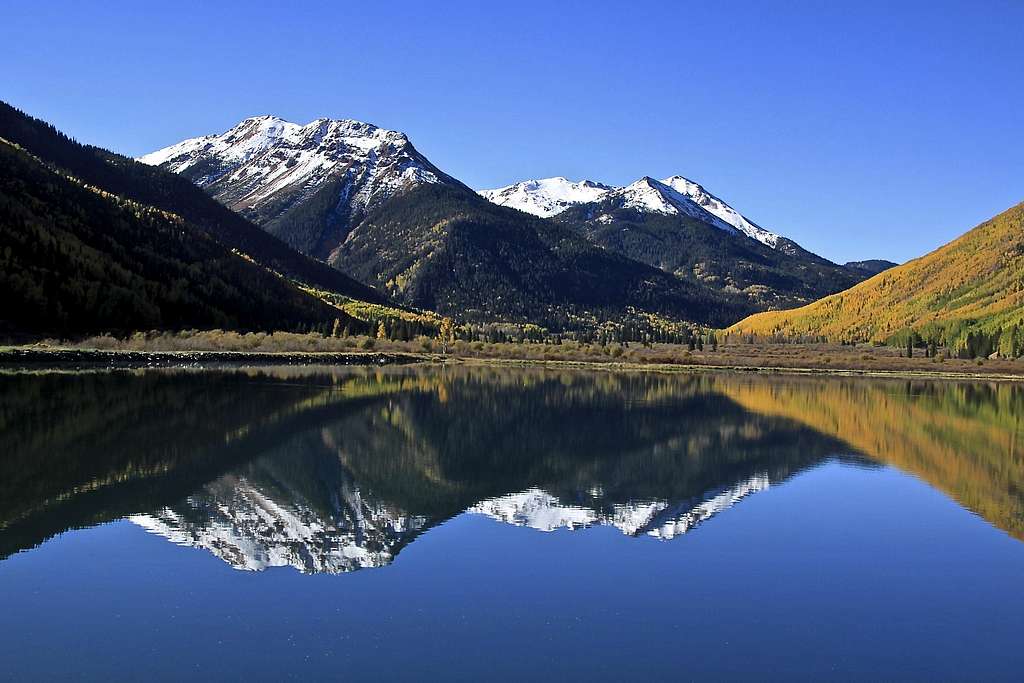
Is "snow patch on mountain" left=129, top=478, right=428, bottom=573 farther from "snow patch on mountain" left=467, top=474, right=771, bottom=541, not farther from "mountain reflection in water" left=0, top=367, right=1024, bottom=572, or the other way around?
"snow patch on mountain" left=467, top=474, right=771, bottom=541

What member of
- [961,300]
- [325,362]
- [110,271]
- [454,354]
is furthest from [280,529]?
[961,300]

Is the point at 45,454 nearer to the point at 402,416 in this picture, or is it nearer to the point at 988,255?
the point at 402,416

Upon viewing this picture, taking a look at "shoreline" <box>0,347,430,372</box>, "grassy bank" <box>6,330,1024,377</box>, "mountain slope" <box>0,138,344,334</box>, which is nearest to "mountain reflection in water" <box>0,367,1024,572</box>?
"shoreline" <box>0,347,430,372</box>

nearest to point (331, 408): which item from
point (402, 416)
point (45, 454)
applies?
point (402, 416)

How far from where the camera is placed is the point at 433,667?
11.6 metres

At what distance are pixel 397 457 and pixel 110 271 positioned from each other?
8214cm

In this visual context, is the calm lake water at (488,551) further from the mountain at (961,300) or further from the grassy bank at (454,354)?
the mountain at (961,300)

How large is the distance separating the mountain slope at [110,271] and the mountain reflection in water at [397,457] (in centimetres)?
3284

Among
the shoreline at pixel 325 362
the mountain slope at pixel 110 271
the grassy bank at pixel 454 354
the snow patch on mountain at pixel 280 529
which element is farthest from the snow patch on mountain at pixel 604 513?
the mountain slope at pixel 110 271

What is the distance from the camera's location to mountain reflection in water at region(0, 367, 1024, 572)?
63.9 feet

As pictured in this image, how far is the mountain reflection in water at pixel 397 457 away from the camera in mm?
19469

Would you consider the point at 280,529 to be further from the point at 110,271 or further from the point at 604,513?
the point at 110,271

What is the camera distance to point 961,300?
547 ft

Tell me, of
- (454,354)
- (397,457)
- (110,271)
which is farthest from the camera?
(454,354)
